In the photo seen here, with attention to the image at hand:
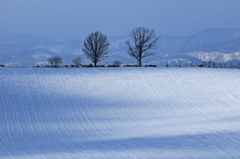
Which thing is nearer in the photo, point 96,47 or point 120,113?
point 120,113

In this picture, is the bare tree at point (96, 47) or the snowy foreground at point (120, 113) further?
the bare tree at point (96, 47)

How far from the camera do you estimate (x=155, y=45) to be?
209ft

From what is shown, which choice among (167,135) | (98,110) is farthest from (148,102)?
(167,135)

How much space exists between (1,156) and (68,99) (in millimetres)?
9907

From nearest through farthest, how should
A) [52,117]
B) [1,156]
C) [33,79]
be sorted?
1. [1,156]
2. [52,117]
3. [33,79]

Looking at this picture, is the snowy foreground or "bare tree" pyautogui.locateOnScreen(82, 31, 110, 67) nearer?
the snowy foreground

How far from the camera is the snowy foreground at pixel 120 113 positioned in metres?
12.3

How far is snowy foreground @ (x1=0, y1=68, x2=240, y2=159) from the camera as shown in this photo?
40.4 ft

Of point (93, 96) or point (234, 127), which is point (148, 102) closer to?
point (93, 96)

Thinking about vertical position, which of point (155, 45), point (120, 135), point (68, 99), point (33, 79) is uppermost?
point (155, 45)

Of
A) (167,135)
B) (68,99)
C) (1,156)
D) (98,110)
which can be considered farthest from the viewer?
(68,99)

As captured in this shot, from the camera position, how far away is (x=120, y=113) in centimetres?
1967

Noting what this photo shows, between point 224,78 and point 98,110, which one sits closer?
point 98,110

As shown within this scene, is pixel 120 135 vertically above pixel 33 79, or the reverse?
pixel 33 79
